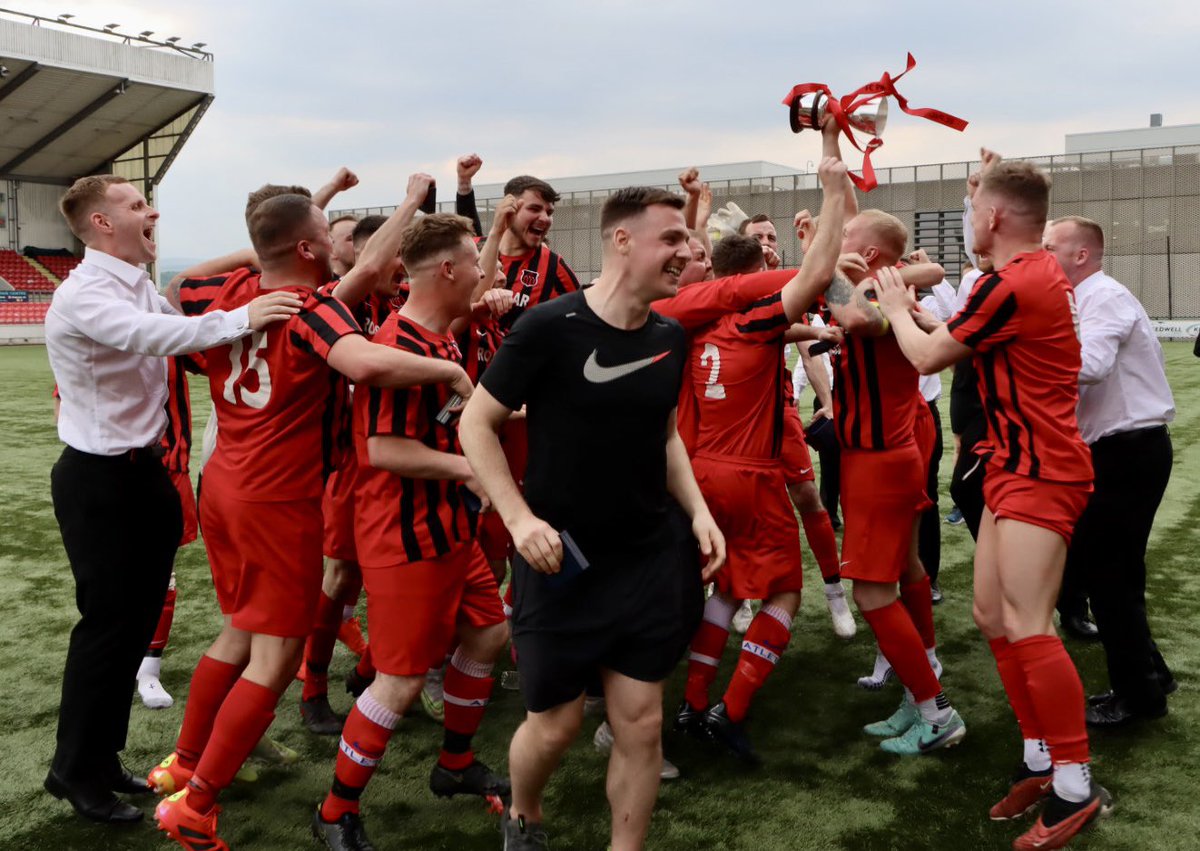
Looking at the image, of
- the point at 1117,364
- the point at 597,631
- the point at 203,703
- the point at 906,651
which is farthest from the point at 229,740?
the point at 1117,364

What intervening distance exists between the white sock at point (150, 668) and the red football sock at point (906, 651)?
316 cm

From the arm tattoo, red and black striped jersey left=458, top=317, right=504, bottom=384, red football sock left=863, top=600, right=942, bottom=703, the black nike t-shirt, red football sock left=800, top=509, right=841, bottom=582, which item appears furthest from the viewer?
red football sock left=800, top=509, right=841, bottom=582

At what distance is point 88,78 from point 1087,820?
40548 millimetres

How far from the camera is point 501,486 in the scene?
2705mm

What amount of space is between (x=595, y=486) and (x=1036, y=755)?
186cm

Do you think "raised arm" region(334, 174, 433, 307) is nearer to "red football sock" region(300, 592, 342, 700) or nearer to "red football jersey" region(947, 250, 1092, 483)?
"red football sock" region(300, 592, 342, 700)

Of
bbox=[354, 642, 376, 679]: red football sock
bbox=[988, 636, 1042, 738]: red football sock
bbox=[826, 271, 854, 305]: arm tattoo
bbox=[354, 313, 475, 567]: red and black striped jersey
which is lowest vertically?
bbox=[354, 642, 376, 679]: red football sock

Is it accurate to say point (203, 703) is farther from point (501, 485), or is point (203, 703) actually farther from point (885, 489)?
point (885, 489)

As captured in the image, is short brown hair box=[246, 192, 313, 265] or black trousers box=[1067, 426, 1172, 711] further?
black trousers box=[1067, 426, 1172, 711]

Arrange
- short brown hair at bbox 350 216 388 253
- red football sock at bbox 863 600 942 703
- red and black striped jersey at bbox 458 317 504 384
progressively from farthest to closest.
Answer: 1. short brown hair at bbox 350 216 388 253
2. red and black striped jersey at bbox 458 317 504 384
3. red football sock at bbox 863 600 942 703

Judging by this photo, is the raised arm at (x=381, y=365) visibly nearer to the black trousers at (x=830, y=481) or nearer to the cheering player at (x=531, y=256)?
the cheering player at (x=531, y=256)

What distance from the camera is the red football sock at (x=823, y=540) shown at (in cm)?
540

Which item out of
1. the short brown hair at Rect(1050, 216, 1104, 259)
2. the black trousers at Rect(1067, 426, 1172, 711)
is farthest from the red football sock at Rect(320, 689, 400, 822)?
the short brown hair at Rect(1050, 216, 1104, 259)

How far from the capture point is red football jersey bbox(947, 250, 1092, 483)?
3.23 meters
